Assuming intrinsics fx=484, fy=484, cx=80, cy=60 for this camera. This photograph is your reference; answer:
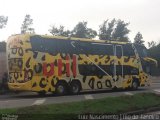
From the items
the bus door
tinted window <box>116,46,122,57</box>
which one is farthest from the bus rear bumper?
tinted window <box>116,46,122,57</box>

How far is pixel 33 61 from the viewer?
27.1m

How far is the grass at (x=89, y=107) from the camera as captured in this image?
52.9 ft

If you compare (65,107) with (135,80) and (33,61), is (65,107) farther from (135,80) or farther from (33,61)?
(135,80)

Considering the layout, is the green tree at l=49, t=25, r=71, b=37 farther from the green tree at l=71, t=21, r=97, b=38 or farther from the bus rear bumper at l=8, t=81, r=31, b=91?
the bus rear bumper at l=8, t=81, r=31, b=91

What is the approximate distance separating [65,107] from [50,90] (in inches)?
385

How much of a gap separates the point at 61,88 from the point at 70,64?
156 centimetres

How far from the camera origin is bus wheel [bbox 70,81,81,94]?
96.9ft

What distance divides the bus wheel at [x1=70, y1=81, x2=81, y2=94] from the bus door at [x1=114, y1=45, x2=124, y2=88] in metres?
3.81

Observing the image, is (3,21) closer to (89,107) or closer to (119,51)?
(119,51)

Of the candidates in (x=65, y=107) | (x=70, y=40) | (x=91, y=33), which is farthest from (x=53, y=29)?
(x=65, y=107)

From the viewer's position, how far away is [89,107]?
18828 mm

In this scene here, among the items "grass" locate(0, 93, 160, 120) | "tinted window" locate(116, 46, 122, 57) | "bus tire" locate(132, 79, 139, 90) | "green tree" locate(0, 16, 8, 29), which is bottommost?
"grass" locate(0, 93, 160, 120)

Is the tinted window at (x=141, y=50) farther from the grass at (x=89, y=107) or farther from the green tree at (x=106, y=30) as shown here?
the green tree at (x=106, y=30)

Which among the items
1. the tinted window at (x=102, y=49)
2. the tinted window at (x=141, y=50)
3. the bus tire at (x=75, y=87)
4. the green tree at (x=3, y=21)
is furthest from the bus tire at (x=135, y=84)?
the green tree at (x=3, y=21)
